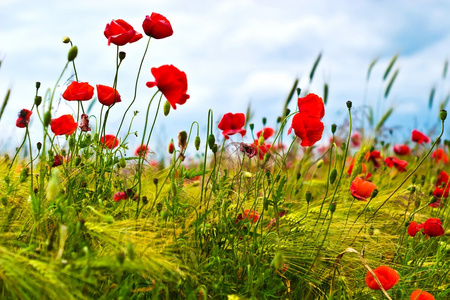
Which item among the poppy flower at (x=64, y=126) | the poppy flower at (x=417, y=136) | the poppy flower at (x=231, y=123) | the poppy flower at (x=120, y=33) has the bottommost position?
the poppy flower at (x=64, y=126)

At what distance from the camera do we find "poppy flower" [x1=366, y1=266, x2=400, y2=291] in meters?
1.50

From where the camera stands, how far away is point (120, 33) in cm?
180

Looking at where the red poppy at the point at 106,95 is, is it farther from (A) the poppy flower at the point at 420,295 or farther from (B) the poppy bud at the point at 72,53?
(A) the poppy flower at the point at 420,295

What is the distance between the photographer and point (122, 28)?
1810 mm

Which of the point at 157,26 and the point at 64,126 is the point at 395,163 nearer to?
the point at 157,26

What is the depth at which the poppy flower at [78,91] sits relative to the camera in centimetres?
188

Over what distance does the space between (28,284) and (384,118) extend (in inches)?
103

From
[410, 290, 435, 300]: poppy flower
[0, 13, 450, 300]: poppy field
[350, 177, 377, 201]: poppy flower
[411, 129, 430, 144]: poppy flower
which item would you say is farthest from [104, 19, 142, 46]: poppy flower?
[411, 129, 430, 144]: poppy flower

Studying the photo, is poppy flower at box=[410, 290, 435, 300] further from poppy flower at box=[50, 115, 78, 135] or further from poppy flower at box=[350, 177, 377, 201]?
Result: poppy flower at box=[50, 115, 78, 135]

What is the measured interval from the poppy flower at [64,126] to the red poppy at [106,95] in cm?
14

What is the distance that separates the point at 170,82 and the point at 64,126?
0.46m

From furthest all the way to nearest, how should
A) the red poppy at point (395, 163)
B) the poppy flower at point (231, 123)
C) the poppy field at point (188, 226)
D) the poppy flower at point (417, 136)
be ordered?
the poppy flower at point (417, 136), the red poppy at point (395, 163), the poppy flower at point (231, 123), the poppy field at point (188, 226)

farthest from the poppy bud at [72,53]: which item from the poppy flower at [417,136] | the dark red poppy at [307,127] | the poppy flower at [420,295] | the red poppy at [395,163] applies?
the poppy flower at [417,136]

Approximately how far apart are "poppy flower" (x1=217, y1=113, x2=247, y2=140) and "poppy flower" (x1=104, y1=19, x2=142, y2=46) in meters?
0.43
